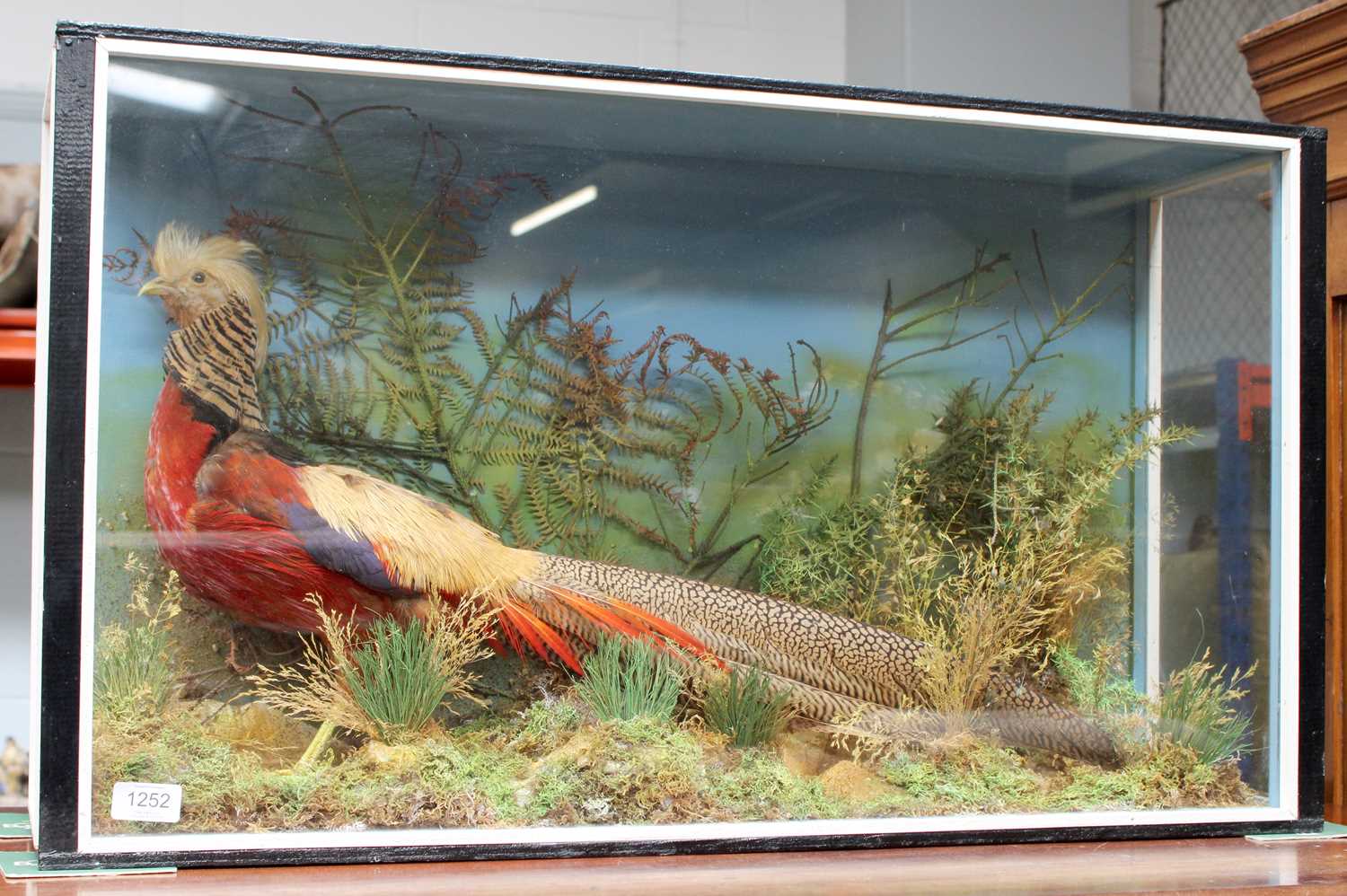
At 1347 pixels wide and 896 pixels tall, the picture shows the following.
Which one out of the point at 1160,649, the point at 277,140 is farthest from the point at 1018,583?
the point at 277,140

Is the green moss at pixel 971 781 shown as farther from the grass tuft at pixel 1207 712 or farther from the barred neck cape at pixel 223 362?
the barred neck cape at pixel 223 362

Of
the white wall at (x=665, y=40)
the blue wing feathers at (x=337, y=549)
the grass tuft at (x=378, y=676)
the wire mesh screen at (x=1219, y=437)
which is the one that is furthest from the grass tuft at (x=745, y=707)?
the white wall at (x=665, y=40)

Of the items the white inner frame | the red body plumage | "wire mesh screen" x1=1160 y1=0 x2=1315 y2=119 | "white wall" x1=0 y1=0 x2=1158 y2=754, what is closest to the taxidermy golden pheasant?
the red body plumage

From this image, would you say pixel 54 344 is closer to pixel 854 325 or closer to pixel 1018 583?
pixel 854 325

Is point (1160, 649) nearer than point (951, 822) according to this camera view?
No

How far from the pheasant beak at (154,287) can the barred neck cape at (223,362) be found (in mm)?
51

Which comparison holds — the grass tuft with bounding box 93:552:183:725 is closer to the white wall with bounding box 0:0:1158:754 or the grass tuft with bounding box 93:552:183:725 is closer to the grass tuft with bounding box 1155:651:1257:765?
the white wall with bounding box 0:0:1158:754

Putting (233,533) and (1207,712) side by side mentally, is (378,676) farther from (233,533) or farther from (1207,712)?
(1207,712)

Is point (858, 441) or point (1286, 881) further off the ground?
point (858, 441)

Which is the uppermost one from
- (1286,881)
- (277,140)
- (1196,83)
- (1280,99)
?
(1196,83)

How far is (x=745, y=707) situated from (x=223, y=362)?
0.70 metres

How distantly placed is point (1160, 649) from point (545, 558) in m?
0.76

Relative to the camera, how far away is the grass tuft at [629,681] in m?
1.44

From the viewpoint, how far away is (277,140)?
1.33 m
